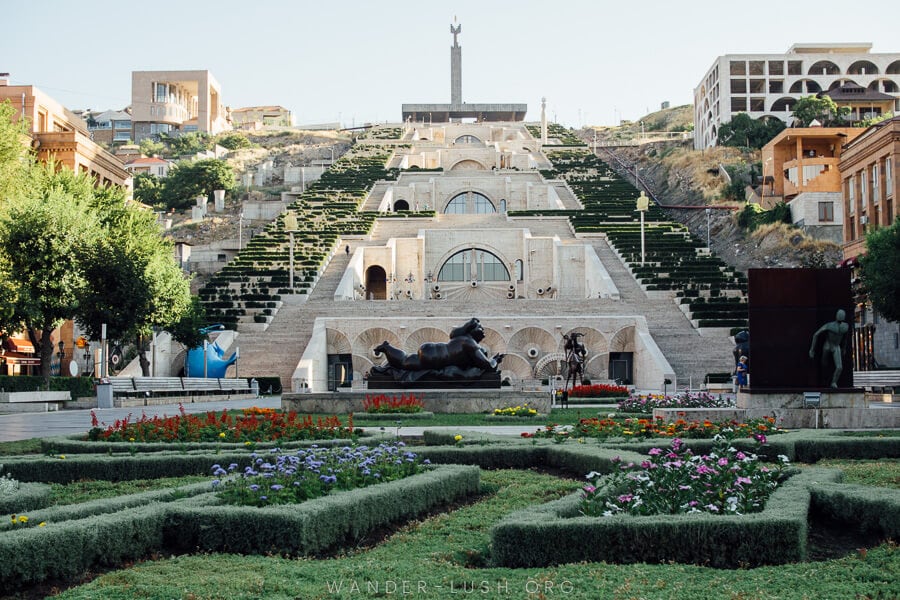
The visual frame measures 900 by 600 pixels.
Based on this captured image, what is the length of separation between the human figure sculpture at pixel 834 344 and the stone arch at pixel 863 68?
93.7 metres

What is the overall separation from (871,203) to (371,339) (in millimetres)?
24457

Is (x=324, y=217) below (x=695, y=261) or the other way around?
the other way around

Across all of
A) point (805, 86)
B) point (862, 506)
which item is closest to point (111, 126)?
point (805, 86)

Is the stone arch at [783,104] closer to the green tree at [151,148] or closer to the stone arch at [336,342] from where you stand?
the green tree at [151,148]

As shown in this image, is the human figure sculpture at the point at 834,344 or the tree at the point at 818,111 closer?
the human figure sculpture at the point at 834,344

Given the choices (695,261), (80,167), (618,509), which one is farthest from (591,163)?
(618,509)

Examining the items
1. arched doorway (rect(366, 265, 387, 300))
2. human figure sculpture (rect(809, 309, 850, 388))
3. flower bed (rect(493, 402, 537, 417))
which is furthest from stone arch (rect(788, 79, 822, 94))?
human figure sculpture (rect(809, 309, 850, 388))

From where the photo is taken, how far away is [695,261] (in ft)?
165

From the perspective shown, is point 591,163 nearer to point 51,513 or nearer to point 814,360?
point 814,360

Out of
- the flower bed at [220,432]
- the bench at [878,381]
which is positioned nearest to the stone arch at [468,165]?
the bench at [878,381]

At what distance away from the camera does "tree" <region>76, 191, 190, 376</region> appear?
113ft

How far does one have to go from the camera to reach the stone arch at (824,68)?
100938 millimetres

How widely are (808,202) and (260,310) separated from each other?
116 feet

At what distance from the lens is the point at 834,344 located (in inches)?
688
